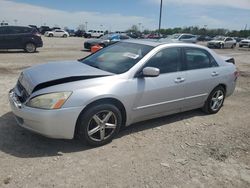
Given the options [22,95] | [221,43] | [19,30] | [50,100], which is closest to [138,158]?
[50,100]

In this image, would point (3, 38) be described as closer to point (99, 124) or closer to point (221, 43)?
point (99, 124)

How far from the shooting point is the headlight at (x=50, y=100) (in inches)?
137

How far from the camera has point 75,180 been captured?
310 cm

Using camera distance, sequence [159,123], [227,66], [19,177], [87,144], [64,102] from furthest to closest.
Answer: [227,66] → [159,123] → [87,144] → [64,102] → [19,177]

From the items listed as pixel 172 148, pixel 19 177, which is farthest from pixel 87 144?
pixel 172 148

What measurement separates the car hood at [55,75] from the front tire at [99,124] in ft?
1.67

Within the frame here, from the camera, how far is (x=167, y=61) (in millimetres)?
4633

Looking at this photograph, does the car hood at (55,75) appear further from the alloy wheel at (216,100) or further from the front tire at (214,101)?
the alloy wheel at (216,100)

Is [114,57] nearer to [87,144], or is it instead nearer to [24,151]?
[87,144]

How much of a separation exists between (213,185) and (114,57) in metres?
2.58

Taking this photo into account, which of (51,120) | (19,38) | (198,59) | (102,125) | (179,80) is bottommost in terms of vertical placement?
(102,125)

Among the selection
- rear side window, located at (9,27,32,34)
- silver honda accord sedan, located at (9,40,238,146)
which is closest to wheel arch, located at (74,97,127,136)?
silver honda accord sedan, located at (9,40,238,146)

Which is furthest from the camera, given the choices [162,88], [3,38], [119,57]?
[3,38]

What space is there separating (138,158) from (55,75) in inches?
65.9
